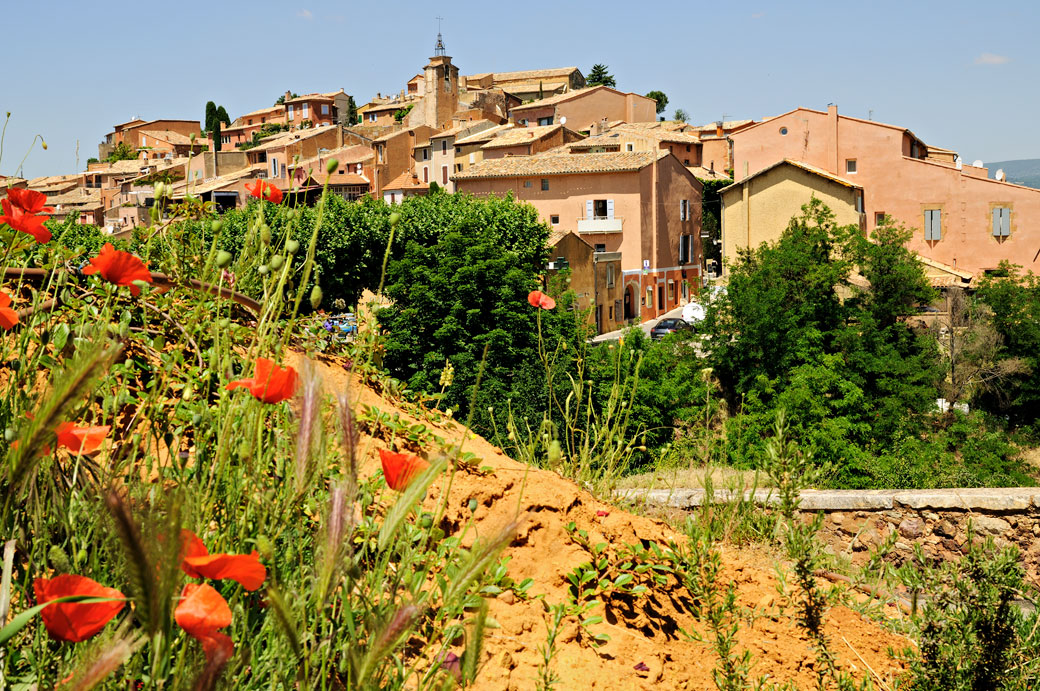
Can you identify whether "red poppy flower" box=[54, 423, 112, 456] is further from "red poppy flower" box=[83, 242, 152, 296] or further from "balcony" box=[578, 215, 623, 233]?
"balcony" box=[578, 215, 623, 233]

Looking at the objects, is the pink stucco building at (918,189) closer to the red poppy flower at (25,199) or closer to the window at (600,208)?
the window at (600,208)

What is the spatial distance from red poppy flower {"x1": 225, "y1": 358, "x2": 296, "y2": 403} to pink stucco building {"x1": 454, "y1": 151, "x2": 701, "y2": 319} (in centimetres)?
3494

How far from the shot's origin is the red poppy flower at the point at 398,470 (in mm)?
1287

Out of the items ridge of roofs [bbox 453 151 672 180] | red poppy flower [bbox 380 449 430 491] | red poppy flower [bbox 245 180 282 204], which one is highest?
ridge of roofs [bbox 453 151 672 180]

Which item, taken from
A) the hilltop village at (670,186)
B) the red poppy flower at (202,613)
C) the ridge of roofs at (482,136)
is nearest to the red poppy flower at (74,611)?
the red poppy flower at (202,613)

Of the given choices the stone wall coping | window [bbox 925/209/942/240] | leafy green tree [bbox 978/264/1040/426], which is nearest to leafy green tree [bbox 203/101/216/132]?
window [bbox 925/209/942/240]

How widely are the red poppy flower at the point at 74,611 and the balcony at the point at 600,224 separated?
35.9m

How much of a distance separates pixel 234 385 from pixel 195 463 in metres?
0.17

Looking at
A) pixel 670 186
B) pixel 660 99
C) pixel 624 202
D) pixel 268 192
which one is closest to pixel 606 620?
pixel 268 192

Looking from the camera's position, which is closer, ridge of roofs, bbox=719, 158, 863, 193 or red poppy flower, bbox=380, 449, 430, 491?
red poppy flower, bbox=380, 449, 430, 491

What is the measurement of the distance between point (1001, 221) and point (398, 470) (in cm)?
3522

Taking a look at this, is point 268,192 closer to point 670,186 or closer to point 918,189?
point 918,189

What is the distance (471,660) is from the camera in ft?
3.29

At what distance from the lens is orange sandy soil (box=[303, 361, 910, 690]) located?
2299 millimetres
